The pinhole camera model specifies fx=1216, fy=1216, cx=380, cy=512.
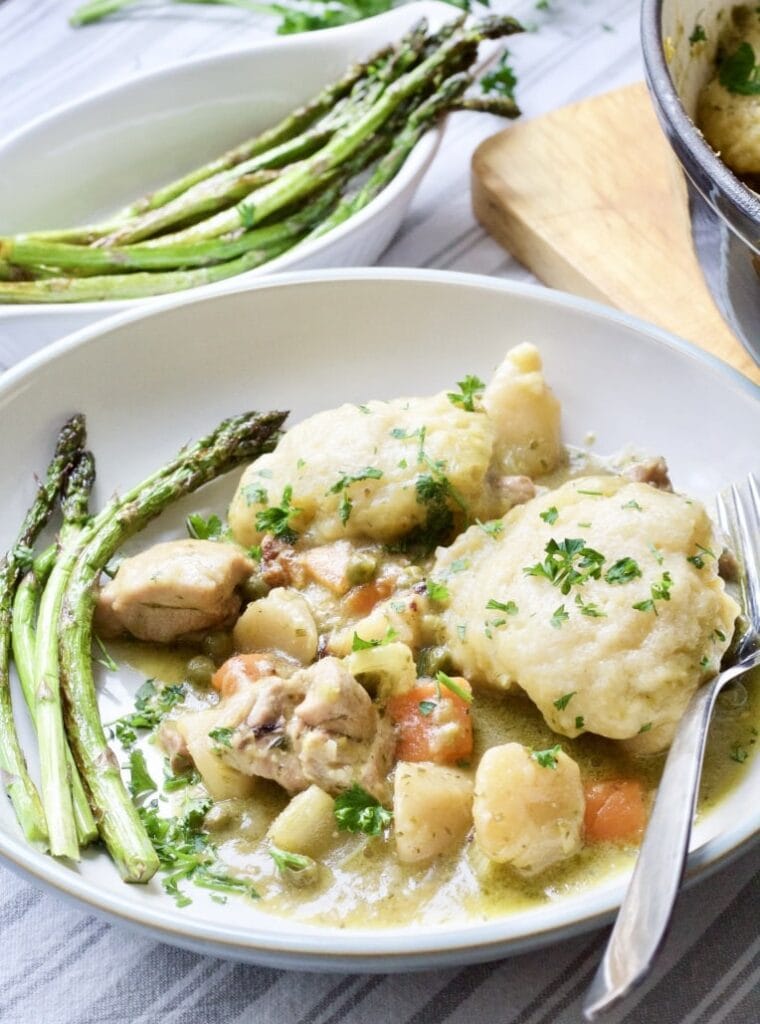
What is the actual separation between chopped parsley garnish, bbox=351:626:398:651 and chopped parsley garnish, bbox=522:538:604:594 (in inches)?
12.9

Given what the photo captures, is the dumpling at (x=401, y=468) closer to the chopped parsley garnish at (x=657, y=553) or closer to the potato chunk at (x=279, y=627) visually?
the potato chunk at (x=279, y=627)

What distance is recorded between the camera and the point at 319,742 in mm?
2461

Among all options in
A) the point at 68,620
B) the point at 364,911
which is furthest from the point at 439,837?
the point at 68,620

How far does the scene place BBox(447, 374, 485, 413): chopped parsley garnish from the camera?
3.12 m

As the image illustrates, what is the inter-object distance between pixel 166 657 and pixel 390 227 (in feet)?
5.81

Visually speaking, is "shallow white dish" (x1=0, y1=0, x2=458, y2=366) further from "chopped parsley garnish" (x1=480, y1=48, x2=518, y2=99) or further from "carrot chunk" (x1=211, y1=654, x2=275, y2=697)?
"carrot chunk" (x1=211, y1=654, x2=275, y2=697)

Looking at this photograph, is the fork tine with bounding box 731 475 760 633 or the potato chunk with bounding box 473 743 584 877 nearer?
the potato chunk with bounding box 473 743 584 877

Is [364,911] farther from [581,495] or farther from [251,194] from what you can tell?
[251,194]

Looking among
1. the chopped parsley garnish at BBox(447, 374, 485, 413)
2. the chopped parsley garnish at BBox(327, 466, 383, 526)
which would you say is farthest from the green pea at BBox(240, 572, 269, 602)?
the chopped parsley garnish at BBox(447, 374, 485, 413)

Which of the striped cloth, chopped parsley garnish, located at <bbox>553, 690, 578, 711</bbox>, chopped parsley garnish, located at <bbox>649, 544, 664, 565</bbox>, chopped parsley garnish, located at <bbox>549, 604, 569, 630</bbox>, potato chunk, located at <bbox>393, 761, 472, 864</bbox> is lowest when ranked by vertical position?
the striped cloth

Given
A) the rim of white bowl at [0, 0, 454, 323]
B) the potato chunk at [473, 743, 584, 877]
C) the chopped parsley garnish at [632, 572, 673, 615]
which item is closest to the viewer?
the potato chunk at [473, 743, 584, 877]

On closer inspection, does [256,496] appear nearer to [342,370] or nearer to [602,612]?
Result: [342,370]

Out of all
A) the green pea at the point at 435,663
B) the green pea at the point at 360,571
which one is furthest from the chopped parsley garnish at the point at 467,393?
the green pea at the point at 435,663

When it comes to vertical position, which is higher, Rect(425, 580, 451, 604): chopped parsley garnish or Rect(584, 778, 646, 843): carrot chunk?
Rect(425, 580, 451, 604): chopped parsley garnish
